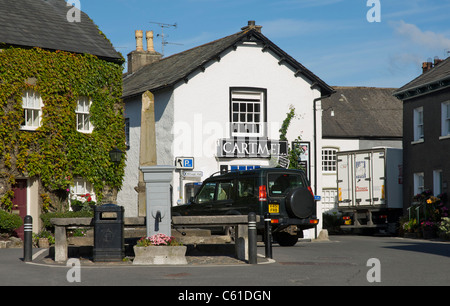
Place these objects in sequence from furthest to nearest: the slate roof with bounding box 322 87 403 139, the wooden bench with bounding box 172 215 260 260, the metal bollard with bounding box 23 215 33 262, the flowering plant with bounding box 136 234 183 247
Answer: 1. the slate roof with bounding box 322 87 403 139
2. the wooden bench with bounding box 172 215 260 260
3. the metal bollard with bounding box 23 215 33 262
4. the flowering plant with bounding box 136 234 183 247

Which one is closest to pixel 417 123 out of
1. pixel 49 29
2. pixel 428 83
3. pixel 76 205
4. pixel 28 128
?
pixel 428 83

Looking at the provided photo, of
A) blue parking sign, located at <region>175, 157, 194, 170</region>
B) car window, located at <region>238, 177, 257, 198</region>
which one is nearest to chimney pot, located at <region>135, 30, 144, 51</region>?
blue parking sign, located at <region>175, 157, 194, 170</region>

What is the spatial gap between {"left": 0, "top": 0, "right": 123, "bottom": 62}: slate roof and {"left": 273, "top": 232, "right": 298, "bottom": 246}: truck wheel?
961cm

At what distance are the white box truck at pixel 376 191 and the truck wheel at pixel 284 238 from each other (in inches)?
396

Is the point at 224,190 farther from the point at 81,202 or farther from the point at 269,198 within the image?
the point at 81,202

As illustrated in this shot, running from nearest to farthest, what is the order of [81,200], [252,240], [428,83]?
[252,240]
[81,200]
[428,83]

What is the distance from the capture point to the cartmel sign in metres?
29.2

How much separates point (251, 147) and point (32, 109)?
8.81 m

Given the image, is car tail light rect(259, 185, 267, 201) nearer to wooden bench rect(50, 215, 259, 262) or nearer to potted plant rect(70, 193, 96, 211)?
wooden bench rect(50, 215, 259, 262)

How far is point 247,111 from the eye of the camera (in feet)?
99.1

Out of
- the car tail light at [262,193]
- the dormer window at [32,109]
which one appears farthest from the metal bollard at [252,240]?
the dormer window at [32,109]

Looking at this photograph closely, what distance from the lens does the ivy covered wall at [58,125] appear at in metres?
24.7
